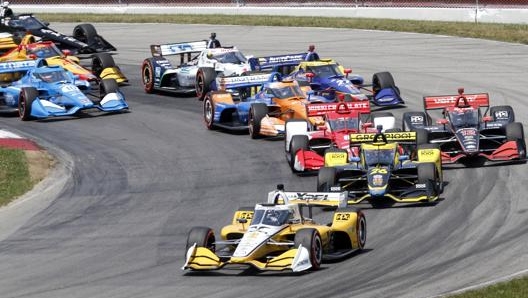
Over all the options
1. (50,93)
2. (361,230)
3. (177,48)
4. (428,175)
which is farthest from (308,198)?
(177,48)

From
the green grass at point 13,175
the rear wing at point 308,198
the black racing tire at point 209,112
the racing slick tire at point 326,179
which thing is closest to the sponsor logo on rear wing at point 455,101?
the racing slick tire at point 326,179

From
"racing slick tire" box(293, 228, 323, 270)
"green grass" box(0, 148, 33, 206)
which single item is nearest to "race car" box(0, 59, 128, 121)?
"green grass" box(0, 148, 33, 206)

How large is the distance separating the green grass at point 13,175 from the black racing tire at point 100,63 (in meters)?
10.5

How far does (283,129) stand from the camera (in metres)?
31.6

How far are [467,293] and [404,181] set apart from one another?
7893 mm

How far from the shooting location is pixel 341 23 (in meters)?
50.8

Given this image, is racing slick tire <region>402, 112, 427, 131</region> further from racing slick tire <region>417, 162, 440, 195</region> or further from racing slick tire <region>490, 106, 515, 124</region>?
racing slick tire <region>417, 162, 440, 195</region>

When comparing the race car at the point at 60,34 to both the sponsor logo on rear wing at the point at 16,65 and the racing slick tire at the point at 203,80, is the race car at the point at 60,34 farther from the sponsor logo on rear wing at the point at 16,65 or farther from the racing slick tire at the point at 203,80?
the racing slick tire at the point at 203,80

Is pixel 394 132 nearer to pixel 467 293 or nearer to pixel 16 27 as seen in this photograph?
pixel 467 293

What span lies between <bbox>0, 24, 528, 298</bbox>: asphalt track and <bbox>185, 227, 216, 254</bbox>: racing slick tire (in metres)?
0.52

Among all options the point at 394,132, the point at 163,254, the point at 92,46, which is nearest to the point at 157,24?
the point at 92,46

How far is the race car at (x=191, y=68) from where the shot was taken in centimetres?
3828

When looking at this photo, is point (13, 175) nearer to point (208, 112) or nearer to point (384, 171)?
point (208, 112)

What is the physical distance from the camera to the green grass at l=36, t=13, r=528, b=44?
46.1 meters
